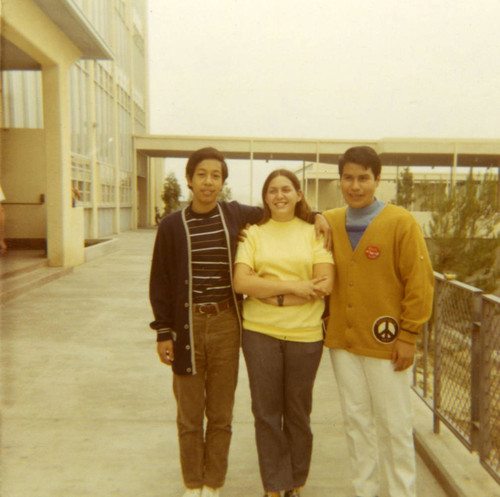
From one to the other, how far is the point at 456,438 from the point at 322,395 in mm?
1195

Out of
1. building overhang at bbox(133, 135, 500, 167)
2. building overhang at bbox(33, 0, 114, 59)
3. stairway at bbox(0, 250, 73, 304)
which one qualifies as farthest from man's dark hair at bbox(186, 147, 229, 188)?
building overhang at bbox(133, 135, 500, 167)

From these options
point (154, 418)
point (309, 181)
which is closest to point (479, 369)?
point (154, 418)

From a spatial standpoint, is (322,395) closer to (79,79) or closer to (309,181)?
(79,79)

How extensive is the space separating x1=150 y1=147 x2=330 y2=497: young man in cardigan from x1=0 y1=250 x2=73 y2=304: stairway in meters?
5.61

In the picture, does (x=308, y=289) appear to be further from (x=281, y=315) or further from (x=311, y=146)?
(x=311, y=146)

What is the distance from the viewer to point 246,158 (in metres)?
34.7

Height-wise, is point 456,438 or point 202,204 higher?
point 202,204

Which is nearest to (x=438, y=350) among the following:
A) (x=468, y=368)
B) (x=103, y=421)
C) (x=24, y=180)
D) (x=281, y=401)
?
(x=468, y=368)

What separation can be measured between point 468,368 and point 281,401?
1180 mm

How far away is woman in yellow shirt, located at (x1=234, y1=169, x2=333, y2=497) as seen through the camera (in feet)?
7.93

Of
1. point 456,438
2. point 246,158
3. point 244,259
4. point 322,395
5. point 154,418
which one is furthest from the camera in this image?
point 246,158

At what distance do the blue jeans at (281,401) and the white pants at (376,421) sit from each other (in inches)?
7.2

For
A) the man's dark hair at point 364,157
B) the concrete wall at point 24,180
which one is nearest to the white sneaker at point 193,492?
the man's dark hair at point 364,157

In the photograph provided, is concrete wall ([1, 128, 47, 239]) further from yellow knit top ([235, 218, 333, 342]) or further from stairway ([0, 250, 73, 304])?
yellow knit top ([235, 218, 333, 342])
